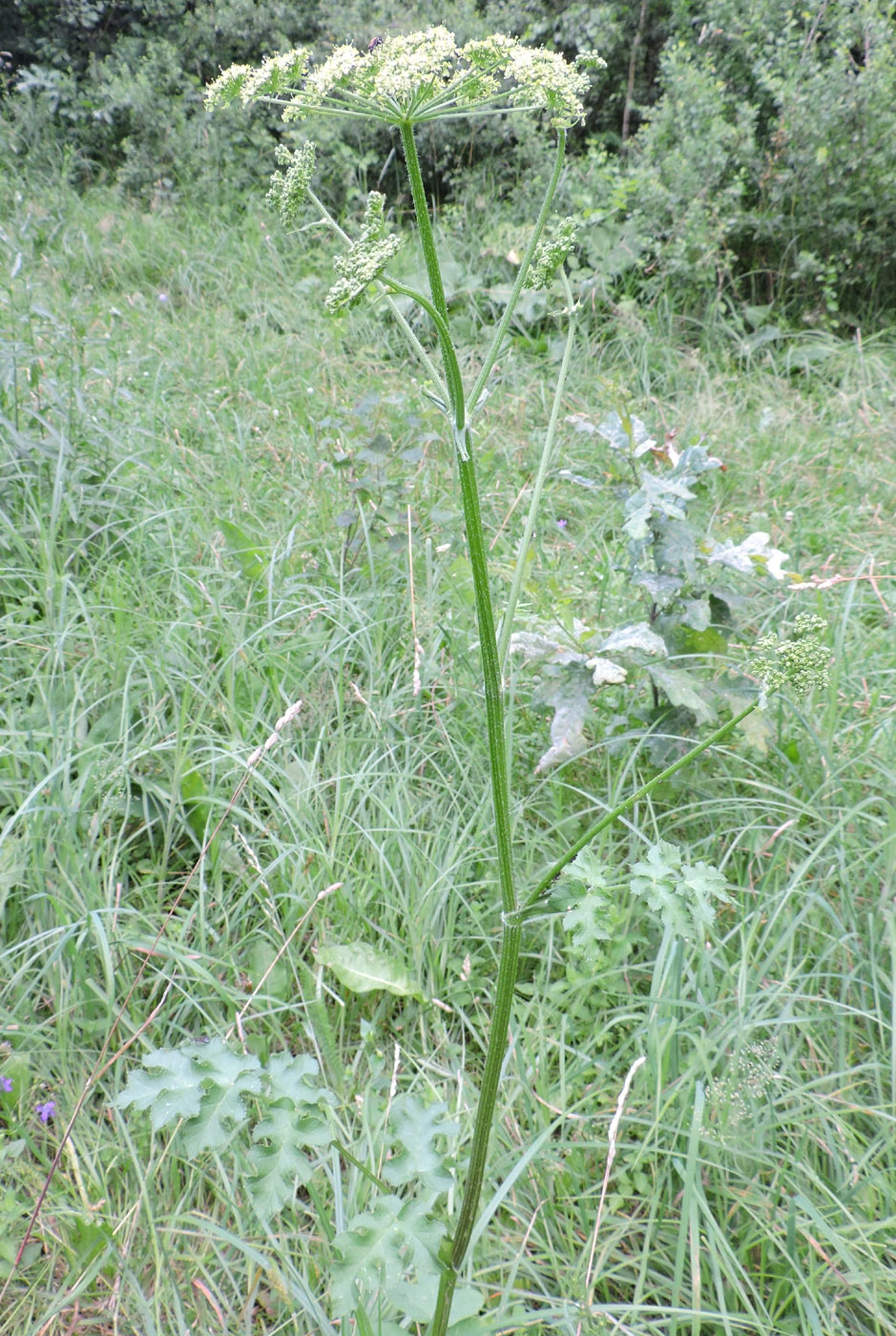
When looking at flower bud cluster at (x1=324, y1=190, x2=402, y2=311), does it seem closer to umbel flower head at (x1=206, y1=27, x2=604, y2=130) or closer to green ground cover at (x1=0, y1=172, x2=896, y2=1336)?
umbel flower head at (x1=206, y1=27, x2=604, y2=130)

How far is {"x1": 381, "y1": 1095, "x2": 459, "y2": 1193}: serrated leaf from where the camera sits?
1.02 metres

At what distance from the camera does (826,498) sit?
3.32 meters

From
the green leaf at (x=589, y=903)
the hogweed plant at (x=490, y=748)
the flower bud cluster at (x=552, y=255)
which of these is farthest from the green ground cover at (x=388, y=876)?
the flower bud cluster at (x=552, y=255)

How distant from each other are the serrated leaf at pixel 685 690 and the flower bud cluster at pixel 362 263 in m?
1.30

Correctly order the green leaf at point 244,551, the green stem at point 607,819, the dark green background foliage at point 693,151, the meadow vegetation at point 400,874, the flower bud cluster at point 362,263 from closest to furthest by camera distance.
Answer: the flower bud cluster at point 362,263 < the green stem at point 607,819 < the meadow vegetation at point 400,874 < the green leaf at point 244,551 < the dark green background foliage at point 693,151

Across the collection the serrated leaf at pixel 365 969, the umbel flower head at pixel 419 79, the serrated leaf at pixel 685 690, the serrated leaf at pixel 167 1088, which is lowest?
the serrated leaf at pixel 365 969

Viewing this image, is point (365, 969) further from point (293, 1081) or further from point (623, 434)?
point (623, 434)

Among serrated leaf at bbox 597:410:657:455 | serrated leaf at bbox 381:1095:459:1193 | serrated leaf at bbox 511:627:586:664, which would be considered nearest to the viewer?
serrated leaf at bbox 381:1095:459:1193

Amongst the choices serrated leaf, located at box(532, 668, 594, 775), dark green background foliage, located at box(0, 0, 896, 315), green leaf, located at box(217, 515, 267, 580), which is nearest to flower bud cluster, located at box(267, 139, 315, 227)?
serrated leaf, located at box(532, 668, 594, 775)

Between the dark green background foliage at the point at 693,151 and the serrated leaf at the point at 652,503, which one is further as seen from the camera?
the dark green background foliage at the point at 693,151

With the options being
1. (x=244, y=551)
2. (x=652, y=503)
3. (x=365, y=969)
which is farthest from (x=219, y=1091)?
(x=244, y=551)

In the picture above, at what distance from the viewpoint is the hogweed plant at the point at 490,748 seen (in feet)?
2.78

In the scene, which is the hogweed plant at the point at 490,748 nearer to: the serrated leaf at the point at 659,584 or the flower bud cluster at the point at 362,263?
the flower bud cluster at the point at 362,263

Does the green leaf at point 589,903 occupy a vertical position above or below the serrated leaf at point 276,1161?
above
